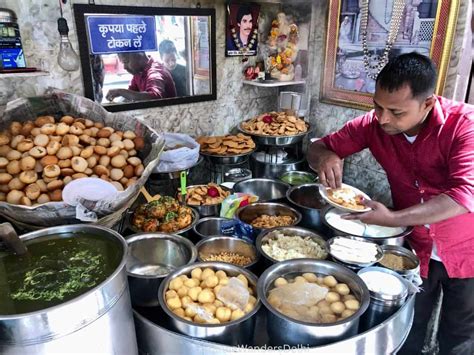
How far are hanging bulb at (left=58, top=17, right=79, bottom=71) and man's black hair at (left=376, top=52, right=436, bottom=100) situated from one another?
6.32 ft

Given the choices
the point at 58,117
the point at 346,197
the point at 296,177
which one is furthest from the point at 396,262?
the point at 58,117

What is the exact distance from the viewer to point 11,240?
1.33 metres

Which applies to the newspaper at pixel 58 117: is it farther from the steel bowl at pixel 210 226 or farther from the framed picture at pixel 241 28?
the framed picture at pixel 241 28

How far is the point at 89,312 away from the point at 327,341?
88cm

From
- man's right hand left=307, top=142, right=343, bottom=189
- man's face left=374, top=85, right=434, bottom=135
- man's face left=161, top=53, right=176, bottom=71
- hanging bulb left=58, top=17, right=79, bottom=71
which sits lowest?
man's right hand left=307, top=142, right=343, bottom=189

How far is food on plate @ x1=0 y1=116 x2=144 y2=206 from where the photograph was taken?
1873 millimetres

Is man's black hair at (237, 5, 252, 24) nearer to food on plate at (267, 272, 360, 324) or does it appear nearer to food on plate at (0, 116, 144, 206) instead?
food on plate at (0, 116, 144, 206)

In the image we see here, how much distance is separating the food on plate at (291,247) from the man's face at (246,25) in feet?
6.80

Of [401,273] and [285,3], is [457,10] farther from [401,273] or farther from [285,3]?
[401,273]

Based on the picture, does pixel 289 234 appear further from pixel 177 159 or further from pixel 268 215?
pixel 177 159

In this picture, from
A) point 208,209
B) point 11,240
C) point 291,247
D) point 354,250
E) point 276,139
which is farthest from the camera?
point 276,139

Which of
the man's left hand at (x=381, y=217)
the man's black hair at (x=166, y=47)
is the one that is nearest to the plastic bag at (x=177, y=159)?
the man's black hair at (x=166, y=47)

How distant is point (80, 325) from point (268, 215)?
1.55 m

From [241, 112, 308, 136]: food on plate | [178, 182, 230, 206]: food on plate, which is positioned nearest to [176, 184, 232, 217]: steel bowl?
[178, 182, 230, 206]: food on plate
